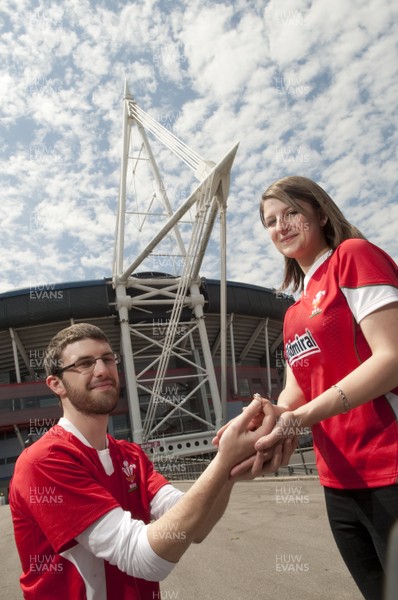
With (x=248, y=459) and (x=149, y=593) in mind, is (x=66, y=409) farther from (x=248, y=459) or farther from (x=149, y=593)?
(x=248, y=459)

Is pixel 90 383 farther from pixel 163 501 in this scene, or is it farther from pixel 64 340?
pixel 163 501

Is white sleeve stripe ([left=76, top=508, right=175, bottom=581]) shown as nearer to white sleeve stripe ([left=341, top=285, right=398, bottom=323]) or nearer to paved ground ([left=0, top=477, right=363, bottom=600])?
white sleeve stripe ([left=341, top=285, right=398, bottom=323])

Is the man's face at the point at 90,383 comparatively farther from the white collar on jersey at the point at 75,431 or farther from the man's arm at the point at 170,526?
the man's arm at the point at 170,526

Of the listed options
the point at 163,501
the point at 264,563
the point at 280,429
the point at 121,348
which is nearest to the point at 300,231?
the point at 280,429

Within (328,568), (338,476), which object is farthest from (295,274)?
(328,568)

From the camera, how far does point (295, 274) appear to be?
8.04ft

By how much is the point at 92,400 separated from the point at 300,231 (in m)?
1.25

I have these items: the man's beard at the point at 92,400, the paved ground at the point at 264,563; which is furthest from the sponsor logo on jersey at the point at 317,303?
the paved ground at the point at 264,563

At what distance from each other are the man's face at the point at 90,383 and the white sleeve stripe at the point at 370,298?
3.69 ft

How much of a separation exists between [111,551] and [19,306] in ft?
88.8

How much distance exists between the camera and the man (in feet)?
4.85

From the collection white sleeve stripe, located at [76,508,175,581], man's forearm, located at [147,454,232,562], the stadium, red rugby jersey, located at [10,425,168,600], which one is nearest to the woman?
man's forearm, located at [147,454,232,562]

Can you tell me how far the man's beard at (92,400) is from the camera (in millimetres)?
2021

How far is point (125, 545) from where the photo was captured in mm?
1556
